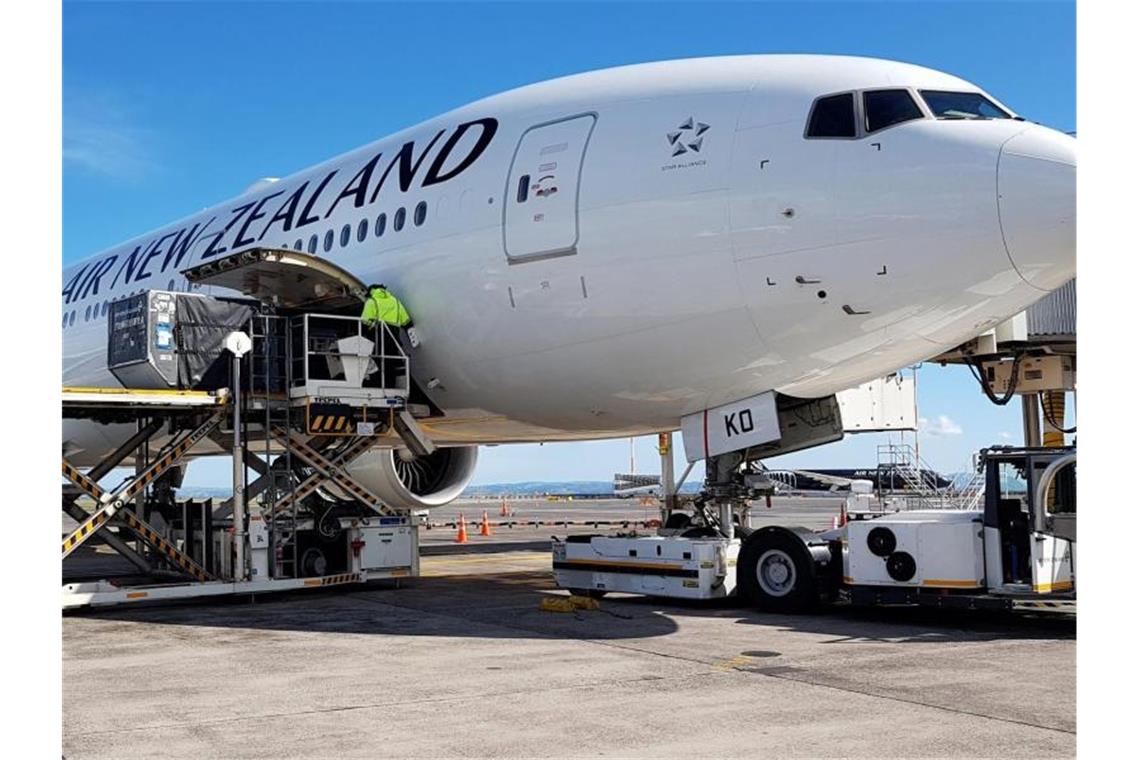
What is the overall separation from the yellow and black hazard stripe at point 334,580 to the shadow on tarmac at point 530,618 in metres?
0.15

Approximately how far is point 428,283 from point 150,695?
626cm

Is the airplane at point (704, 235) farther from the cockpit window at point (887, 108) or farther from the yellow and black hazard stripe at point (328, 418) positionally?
the yellow and black hazard stripe at point (328, 418)

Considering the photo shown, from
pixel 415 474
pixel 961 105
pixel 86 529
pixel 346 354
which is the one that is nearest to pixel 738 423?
pixel 961 105

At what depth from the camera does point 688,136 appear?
1102 centimetres

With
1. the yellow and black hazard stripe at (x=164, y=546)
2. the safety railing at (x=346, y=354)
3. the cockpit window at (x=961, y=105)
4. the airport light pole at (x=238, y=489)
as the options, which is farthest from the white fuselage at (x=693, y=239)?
the yellow and black hazard stripe at (x=164, y=546)

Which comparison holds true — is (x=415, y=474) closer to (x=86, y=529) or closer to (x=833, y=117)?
(x=86, y=529)

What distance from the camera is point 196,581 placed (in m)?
14.1

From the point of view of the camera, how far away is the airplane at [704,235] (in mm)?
9727

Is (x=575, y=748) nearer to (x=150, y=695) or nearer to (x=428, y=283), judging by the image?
(x=150, y=695)

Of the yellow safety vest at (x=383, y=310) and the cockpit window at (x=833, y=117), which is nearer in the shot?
the cockpit window at (x=833, y=117)

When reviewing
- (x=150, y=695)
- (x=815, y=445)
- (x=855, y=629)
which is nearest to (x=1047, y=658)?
(x=855, y=629)

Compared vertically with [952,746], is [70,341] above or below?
above

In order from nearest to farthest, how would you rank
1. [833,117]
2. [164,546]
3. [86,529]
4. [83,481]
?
[833,117] < [86,529] < [83,481] < [164,546]

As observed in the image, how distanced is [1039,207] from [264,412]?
28.8 ft
